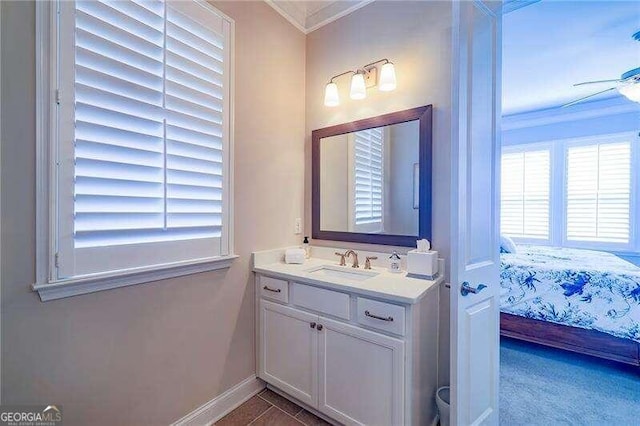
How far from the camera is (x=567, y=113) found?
4438 millimetres

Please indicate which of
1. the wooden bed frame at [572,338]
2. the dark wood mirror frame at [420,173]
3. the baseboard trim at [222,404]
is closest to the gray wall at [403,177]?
the dark wood mirror frame at [420,173]

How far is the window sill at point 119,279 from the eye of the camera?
1.15 meters

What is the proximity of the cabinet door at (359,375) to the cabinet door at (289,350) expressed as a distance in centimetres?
7

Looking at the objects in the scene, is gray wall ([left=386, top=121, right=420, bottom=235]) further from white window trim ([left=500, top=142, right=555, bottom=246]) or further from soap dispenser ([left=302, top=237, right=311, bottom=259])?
white window trim ([left=500, top=142, right=555, bottom=246])

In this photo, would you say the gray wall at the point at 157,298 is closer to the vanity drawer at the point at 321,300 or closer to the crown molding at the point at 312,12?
the crown molding at the point at 312,12

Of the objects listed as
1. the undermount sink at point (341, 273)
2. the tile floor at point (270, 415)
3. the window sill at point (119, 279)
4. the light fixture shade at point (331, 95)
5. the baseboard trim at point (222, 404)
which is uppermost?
the light fixture shade at point (331, 95)

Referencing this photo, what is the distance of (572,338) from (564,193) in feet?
9.83

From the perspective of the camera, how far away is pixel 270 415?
5.80ft

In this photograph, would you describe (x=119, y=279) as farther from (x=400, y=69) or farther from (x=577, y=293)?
(x=577, y=293)

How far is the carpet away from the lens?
69.6 inches

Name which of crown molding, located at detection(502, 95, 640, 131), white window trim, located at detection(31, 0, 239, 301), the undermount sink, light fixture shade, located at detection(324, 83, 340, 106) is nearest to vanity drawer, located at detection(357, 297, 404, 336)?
the undermount sink

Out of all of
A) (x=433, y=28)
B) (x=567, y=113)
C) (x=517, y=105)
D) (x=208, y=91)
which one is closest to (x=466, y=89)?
(x=433, y=28)

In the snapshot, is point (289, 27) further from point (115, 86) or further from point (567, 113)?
point (567, 113)

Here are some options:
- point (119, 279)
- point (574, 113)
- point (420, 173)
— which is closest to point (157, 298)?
point (119, 279)
